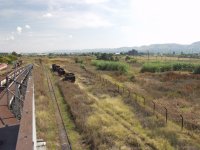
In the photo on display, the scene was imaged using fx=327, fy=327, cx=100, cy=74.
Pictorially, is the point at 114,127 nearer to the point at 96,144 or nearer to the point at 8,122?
the point at 96,144

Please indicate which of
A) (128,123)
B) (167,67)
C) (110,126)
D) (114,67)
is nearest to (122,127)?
(110,126)

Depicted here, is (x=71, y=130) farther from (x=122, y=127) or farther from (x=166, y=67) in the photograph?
(x=166, y=67)

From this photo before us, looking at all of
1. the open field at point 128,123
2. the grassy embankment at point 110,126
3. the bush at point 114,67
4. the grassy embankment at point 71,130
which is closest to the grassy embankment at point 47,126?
the open field at point 128,123

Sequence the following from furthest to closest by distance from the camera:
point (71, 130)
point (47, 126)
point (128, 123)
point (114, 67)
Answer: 1. point (114, 67)
2. point (128, 123)
3. point (47, 126)
4. point (71, 130)

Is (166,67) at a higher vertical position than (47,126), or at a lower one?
lower

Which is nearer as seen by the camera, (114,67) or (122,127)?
(122,127)


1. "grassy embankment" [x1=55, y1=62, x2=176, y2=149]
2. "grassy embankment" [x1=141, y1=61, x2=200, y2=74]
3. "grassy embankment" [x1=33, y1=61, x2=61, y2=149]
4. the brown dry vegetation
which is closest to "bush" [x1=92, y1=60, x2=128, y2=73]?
"grassy embankment" [x1=141, y1=61, x2=200, y2=74]

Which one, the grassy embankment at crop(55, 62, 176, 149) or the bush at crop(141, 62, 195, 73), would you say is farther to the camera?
the bush at crop(141, 62, 195, 73)

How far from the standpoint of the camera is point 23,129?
17.3 feet

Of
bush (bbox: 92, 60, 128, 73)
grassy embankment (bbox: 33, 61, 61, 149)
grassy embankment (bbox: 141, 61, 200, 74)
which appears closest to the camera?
grassy embankment (bbox: 33, 61, 61, 149)

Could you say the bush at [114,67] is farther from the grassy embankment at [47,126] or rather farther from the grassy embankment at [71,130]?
the grassy embankment at [47,126]

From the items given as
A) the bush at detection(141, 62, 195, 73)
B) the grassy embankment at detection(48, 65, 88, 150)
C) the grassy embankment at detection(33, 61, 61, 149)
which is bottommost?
the bush at detection(141, 62, 195, 73)

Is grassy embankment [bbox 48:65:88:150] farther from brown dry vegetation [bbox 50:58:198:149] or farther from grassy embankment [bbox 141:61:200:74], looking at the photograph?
grassy embankment [bbox 141:61:200:74]

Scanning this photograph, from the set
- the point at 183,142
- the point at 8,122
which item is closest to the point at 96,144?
the point at 183,142
